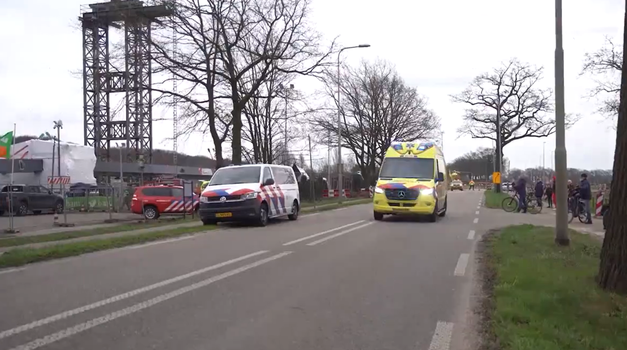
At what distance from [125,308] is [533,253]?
763cm

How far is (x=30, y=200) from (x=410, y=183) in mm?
21425

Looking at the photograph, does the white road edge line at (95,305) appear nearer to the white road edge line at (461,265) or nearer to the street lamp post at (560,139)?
the white road edge line at (461,265)

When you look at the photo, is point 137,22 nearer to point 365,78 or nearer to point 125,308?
point 125,308

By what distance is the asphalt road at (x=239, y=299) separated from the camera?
5441 mm

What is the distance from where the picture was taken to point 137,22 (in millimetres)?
25328

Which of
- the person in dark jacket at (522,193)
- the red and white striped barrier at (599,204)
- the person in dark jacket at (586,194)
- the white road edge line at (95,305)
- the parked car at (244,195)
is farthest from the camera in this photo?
the person in dark jacket at (522,193)

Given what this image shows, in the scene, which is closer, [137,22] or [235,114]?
[137,22]

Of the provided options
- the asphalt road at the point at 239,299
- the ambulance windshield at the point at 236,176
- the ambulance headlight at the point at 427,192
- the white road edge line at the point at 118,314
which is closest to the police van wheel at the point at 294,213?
the ambulance windshield at the point at 236,176

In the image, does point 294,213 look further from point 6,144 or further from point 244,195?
point 6,144

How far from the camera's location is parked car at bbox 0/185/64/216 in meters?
29.7

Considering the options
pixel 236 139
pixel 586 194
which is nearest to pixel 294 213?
pixel 236 139

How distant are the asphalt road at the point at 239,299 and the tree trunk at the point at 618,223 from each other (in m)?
1.90

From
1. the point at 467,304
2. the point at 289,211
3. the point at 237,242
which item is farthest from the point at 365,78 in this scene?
the point at 467,304

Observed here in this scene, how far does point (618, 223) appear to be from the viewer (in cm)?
738
